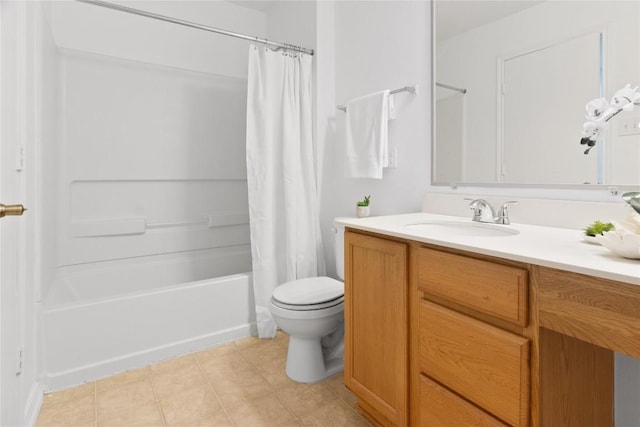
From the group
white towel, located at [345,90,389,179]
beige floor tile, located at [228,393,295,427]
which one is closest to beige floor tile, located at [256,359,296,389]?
beige floor tile, located at [228,393,295,427]

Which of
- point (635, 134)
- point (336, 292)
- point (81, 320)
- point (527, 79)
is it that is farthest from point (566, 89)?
point (81, 320)

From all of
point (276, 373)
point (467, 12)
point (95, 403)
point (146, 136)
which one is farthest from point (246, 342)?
point (467, 12)

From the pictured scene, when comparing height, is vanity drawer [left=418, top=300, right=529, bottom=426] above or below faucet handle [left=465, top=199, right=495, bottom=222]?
A: below

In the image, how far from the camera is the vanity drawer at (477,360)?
2.79 feet

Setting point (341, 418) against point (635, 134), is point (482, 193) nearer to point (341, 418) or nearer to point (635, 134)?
point (635, 134)

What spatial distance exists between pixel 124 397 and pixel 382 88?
6.89 feet

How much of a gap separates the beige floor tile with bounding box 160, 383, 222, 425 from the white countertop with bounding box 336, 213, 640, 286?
1.07m

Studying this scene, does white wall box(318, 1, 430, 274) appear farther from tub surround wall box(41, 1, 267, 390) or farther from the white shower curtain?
tub surround wall box(41, 1, 267, 390)

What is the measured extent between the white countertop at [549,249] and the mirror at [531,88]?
25 centimetres

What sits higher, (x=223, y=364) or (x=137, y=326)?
(x=137, y=326)

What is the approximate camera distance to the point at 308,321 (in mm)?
1688

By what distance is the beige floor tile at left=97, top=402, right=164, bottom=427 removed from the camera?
1.46 meters

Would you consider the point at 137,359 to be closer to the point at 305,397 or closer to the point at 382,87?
the point at 305,397

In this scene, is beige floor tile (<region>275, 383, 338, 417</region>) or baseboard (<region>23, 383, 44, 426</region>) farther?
beige floor tile (<region>275, 383, 338, 417</region>)
